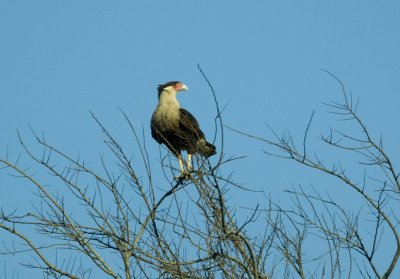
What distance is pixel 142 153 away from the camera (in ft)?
15.3

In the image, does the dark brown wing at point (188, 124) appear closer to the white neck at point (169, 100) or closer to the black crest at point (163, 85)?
the white neck at point (169, 100)

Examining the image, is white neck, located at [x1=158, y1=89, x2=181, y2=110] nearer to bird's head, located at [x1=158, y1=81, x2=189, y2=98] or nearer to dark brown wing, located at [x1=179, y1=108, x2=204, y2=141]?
bird's head, located at [x1=158, y1=81, x2=189, y2=98]

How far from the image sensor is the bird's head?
35.0ft

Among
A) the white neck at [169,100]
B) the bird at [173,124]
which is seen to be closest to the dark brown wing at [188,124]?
the bird at [173,124]

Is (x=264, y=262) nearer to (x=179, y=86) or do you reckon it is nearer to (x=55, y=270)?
(x=55, y=270)

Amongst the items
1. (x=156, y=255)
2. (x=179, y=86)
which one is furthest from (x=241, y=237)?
(x=179, y=86)

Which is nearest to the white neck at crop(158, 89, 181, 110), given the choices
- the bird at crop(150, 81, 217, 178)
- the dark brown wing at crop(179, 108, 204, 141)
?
the bird at crop(150, 81, 217, 178)

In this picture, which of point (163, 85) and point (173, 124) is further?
point (163, 85)

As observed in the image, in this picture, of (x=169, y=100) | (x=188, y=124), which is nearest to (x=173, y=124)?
(x=188, y=124)

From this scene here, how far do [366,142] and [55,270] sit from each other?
2.25 m

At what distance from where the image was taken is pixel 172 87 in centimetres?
1070

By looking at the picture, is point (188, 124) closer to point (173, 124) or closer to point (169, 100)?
point (173, 124)

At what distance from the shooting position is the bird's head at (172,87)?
10.7 m

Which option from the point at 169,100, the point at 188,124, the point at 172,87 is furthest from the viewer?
the point at 172,87
